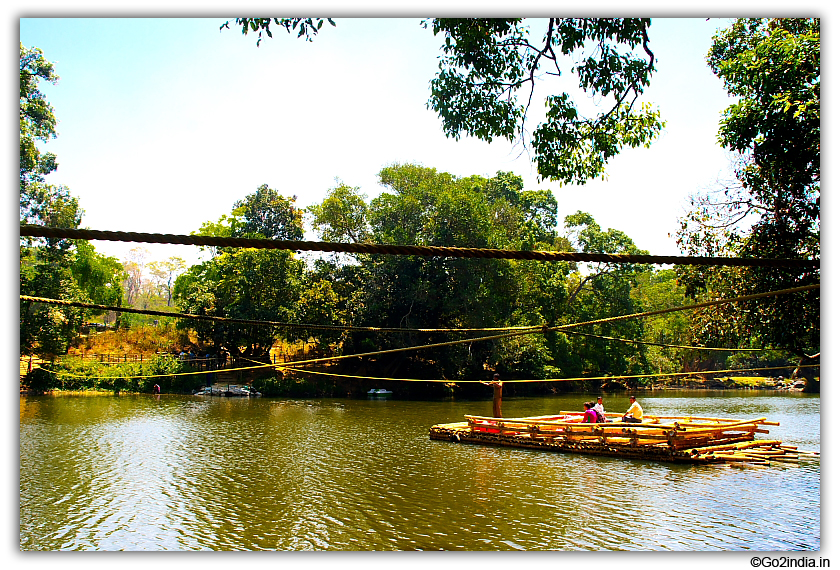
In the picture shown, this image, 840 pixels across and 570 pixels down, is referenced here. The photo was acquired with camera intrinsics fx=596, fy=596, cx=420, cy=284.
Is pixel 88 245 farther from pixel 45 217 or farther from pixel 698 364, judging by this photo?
pixel 698 364

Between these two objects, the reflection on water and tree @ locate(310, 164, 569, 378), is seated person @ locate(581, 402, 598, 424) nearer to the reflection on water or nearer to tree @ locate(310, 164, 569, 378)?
Result: the reflection on water

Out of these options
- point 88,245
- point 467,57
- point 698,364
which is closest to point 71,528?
point 467,57

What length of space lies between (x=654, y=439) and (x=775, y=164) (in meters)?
6.00

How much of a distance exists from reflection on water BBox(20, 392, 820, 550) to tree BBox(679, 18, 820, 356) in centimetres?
255

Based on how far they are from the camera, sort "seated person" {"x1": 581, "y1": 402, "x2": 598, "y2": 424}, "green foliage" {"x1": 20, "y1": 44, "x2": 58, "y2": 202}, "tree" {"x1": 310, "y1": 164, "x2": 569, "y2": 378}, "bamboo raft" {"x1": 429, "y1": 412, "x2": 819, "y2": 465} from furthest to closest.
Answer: "tree" {"x1": 310, "y1": 164, "x2": 569, "y2": 378} → "green foliage" {"x1": 20, "y1": 44, "x2": 58, "y2": 202} → "seated person" {"x1": 581, "y1": 402, "x2": 598, "y2": 424} → "bamboo raft" {"x1": 429, "y1": 412, "x2": 819, "y2": 465}

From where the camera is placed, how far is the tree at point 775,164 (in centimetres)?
664

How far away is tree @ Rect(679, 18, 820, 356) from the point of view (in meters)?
6.64

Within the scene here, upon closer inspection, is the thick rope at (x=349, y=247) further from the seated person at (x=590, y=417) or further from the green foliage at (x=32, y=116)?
the green foliage at (x=32, y=116)

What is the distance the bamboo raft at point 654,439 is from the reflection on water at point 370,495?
32 centimetres

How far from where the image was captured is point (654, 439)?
11.4 m

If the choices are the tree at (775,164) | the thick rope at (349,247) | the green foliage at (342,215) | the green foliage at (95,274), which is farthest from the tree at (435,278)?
the thick rope at (349,247)

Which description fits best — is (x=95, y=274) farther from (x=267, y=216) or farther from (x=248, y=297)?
(x=248, y=297)

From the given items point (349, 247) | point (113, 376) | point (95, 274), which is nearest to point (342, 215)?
point (113, 376)

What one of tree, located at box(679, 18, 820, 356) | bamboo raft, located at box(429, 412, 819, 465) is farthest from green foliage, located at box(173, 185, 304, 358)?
tree, located at box(679, 18, 820, 356)
